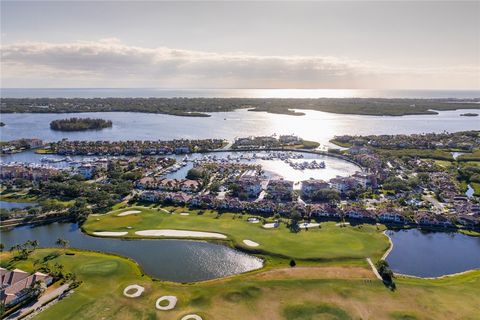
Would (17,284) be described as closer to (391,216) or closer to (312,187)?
(312,187)

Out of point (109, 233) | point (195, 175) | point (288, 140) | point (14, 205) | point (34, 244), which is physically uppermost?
point (288, 140)

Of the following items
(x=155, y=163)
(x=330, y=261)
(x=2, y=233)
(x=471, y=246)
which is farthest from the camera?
→ (x=155, y=163)

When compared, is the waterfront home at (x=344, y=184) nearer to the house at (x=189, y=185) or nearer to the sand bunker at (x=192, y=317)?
the house at (x=189, y=185)

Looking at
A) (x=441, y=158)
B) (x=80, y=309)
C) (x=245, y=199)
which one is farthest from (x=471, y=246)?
(x=441, y=158)

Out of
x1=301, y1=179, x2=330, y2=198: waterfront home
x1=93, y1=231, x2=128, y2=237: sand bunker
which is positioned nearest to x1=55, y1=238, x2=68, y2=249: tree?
x1=93, y1=231, x2=128, y2=237: sand bunker

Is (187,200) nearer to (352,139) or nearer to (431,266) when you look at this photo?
(431,266)

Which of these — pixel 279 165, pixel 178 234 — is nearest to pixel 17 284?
pixel 178 234
